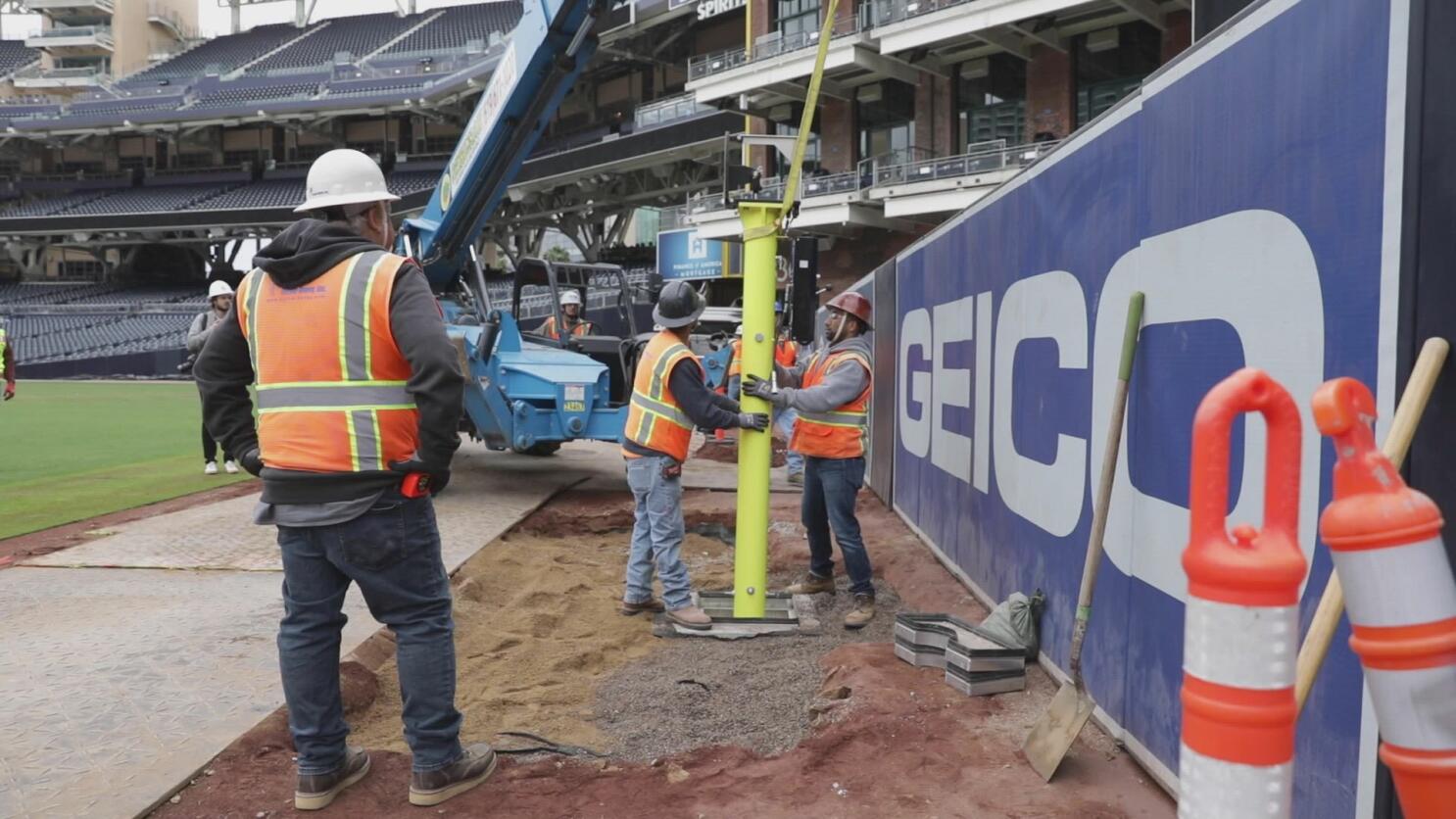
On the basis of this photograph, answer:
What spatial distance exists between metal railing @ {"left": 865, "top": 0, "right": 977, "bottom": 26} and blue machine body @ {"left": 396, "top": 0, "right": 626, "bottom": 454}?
16.2m

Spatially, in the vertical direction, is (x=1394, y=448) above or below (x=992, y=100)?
below

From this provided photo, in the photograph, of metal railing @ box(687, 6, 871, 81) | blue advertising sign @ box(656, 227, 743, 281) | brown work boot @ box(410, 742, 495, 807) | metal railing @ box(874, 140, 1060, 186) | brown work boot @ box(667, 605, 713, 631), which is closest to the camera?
brown work boot @ box(410, 742, 495, 807)

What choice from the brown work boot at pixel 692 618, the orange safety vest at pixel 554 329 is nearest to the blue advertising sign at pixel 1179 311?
the brown work boot at pixel 692 618

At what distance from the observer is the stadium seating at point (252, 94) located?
51.9 meters

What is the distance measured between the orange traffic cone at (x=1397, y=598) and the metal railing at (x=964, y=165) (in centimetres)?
2037

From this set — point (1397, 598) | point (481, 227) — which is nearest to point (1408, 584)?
point (1397, 598)

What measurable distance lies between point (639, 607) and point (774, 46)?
24.5 metres

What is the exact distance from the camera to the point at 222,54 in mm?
63625

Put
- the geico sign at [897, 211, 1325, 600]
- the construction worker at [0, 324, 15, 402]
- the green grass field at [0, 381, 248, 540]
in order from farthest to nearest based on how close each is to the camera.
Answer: the construction worker at [0, 324, 15, 402] < the green grass field at [0, 381, 248, 540] < the geico sign at [897, 211, 1325, 600]

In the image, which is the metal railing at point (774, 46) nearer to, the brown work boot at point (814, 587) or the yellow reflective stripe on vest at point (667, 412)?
the brown work boot at point (814, 587)

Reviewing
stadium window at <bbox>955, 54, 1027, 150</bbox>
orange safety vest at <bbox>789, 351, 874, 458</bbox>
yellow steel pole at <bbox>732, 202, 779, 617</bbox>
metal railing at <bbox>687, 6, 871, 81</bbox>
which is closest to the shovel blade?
yellow steel pole at <bbox>732, 202, 779, 617</bbox>

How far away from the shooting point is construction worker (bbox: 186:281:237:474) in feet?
30.7

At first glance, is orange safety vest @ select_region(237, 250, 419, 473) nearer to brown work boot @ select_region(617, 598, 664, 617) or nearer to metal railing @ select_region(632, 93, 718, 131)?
brown work boot @ select_region(617, 598, 664, 617)

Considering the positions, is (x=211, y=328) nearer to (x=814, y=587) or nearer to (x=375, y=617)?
(x=814, y=587)
